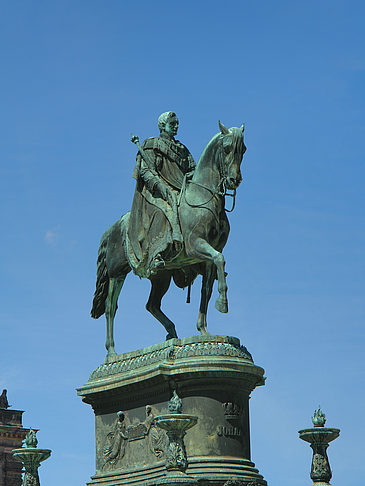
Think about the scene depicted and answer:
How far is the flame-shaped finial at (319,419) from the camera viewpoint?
2453cm

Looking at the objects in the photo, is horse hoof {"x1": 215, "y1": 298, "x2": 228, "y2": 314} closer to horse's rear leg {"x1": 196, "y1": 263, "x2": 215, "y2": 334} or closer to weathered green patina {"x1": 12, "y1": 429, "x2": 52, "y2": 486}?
horse's rear leg {"x1": 196, "y1": 263, "x2": 215, "y2": 334}

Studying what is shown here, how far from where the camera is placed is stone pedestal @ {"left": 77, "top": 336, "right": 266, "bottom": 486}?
22531mm

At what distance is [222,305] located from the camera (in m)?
22.9

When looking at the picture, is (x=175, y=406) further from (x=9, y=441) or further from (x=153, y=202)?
(x=9, y=441)

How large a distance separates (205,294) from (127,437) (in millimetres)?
3239

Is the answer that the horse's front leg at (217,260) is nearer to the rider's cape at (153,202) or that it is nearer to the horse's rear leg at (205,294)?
the horse's rear leg at (205,294)

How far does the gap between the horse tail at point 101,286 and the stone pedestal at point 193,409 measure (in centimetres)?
266

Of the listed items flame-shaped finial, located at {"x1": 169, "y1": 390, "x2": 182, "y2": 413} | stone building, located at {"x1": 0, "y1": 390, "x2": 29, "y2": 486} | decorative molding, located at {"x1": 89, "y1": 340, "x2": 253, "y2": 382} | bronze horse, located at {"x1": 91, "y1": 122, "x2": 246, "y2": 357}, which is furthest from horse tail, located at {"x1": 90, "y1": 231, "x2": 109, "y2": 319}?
stone building, located at {"x1": 0, "y1": 390, "x2": 29, "y2": 486}

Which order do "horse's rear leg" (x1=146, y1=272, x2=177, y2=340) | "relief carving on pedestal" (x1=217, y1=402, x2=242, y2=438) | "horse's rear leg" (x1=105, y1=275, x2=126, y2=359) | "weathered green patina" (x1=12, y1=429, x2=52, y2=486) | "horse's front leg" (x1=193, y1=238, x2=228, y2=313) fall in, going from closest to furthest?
"relief carving on pedestal" (x1=217, y1=402, x2=242, y2=438) → "horse's front leg" (x1=193, y1=238, x2=228, y2=313) → "weathered green patina" (x1=12, y1=429, x2=52, y2=486) → "horse's rear leg" (x1=146, y1=272, x2=177, y2=340) → "horse's rear leg" (x1=105, y1=275, x2=126, y2=359)

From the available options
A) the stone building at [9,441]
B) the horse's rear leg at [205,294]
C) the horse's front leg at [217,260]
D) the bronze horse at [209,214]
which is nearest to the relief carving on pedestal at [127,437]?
the horse's rear leg at [205,294]

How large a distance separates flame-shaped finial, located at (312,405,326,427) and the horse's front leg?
11.2ft

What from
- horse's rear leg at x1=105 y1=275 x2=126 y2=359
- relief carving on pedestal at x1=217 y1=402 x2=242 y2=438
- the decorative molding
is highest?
horse's rear leg at x1=105 y1=275 x2=126 y2=359

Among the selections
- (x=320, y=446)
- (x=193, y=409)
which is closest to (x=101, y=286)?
(x=193, y=409)

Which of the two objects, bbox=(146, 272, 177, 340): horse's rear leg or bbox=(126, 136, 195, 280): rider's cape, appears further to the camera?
bbox=(146, 272, 177, 340): horse's rear leg
